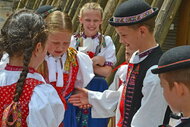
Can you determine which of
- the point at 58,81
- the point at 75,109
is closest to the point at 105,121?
the point at 75,109

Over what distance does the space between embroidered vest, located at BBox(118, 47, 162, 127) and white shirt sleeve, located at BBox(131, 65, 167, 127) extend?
85mm

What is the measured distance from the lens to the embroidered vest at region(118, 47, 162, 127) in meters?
1.91

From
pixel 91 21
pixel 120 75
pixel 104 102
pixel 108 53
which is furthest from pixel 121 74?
pixel 91 21

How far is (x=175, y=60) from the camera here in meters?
1.35

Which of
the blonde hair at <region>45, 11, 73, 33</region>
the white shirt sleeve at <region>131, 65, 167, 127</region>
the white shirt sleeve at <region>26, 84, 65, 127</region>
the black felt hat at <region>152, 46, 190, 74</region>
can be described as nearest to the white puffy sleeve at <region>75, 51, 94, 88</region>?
the blonde hair at <region>45, 11, 73, 33</region>

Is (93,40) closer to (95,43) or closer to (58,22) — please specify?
(95,43)

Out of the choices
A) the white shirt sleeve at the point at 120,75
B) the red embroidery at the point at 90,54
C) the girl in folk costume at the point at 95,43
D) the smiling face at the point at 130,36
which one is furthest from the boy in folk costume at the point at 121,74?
the red embroidery at the point at 90,54

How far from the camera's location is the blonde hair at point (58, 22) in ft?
7.39

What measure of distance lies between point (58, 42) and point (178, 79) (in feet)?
3.78

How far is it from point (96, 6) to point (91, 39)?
0.37m

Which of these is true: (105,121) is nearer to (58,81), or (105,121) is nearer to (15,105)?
(58,81)

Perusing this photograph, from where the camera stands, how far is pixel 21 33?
5.12ft

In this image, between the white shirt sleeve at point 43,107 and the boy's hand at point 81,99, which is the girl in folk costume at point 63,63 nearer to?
the boy's hand at point 81,99

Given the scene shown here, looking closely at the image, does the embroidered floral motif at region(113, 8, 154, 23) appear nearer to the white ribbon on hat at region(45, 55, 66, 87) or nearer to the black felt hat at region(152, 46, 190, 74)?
the black felt hat at region(152, 46, 190, 74)
